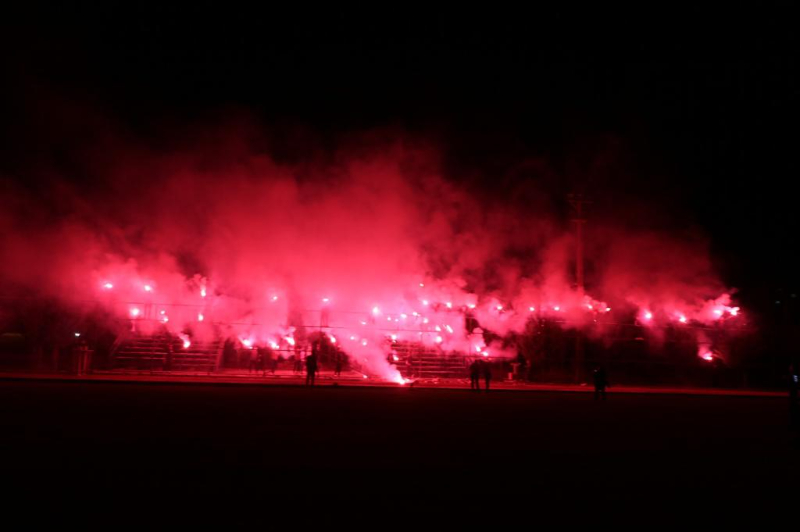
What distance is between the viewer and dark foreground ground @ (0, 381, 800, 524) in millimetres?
5668

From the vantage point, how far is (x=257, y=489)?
593cm

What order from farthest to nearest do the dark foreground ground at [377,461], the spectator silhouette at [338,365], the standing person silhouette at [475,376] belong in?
1. the spectator silhouette at [338,365]
2. the standing person silhouette at [475,376]
3. the dark foreground ground at [377,461]

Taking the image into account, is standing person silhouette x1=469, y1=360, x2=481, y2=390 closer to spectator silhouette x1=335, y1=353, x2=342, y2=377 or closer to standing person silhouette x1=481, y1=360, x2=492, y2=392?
standing person silhouette x1=481, y1=360, x2=492, y2=392

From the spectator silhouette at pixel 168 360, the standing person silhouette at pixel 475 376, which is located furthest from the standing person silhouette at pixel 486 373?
the spectator silhouette at pixel 168 360

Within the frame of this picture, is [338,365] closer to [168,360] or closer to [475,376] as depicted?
[475,376]

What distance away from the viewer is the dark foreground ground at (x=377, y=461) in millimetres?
5668

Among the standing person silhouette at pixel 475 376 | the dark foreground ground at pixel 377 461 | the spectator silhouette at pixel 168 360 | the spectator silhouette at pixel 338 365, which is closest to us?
the dark foreground ground at pixel 377 461

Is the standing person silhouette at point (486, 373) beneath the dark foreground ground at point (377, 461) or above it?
above

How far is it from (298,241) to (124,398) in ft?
48.8

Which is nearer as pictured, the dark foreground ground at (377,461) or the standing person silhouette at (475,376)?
the dark foreground ground at (377,461)

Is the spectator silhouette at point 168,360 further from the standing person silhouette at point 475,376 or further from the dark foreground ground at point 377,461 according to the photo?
the standing person silhouette at point 475,376

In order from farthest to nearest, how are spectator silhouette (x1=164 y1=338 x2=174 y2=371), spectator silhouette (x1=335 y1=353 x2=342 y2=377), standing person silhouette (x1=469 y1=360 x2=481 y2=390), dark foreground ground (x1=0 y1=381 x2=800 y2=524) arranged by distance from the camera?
spectator silhouette (x1=335 y1=353 x2=342 y2=377), spectator silhouette (x1=164 y1=338 x2=174 y2=371), standing person silhouette (x1=469 y1=360 x2=481 y2=390), dark foreground ground (x1=0 y1=381 x2=800 y2=524)

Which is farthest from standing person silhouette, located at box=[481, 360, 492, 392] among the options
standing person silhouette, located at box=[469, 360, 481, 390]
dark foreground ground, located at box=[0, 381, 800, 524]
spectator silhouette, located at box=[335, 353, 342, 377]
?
dark foreground ground, located at box=[0, 381, 800, 524]

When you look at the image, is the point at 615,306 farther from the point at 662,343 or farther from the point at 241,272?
the point at 241,272
